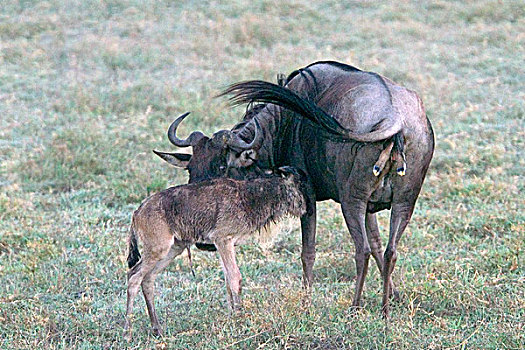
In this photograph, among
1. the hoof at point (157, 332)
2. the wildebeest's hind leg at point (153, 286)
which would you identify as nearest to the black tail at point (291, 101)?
the wildebeest's hind leg at point (153, 286)

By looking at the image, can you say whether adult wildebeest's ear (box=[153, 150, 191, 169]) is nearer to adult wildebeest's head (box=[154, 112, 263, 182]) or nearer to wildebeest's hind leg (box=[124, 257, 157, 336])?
adult wildebeest's head (box=[154, 112, 263, 182])

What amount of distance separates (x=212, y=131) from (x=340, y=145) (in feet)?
15.2

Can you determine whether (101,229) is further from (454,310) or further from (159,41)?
(159,41)

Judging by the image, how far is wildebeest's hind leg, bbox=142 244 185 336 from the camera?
4714 mm

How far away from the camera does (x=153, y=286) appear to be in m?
4.83

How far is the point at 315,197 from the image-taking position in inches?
207

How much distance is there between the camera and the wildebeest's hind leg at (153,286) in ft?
15.5

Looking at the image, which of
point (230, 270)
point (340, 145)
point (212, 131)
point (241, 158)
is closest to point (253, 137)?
point (241, 158)

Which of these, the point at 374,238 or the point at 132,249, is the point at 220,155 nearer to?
the point at 132,249

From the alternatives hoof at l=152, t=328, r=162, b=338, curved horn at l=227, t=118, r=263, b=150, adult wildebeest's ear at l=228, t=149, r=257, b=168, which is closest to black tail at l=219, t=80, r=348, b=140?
curved horn at l=227, t=118, r=263, b=150

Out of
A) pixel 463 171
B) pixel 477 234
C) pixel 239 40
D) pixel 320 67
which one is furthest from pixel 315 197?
pixel 239 40

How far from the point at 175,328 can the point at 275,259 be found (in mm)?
1500

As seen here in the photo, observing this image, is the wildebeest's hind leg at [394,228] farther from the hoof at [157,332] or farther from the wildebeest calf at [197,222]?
the hoof at [157,332]

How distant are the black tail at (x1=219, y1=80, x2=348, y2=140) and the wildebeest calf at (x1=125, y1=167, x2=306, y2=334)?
0.56 meters
